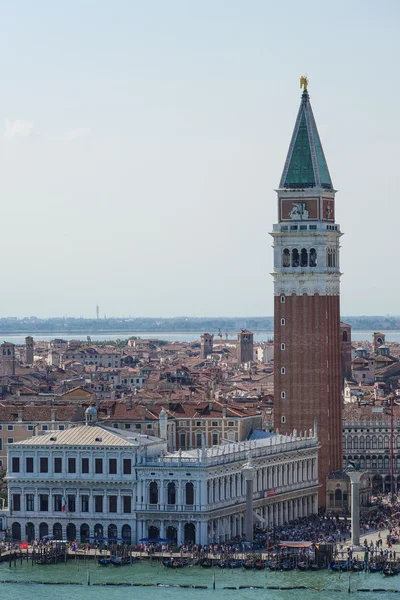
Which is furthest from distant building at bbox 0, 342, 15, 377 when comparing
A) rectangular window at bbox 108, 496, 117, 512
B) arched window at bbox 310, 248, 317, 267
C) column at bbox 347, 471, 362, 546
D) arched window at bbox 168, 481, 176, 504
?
column at bbox 347, 471, 362, 546

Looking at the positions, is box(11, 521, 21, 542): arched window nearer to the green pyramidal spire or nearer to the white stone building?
the white stone building

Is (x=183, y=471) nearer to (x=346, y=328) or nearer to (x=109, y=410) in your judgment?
(x=109, y=410)

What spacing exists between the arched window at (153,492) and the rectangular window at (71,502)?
8.68 ft

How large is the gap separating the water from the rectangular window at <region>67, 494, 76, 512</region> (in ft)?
12.3

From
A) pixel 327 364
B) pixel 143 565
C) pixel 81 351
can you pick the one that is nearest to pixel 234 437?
pixel 327 364

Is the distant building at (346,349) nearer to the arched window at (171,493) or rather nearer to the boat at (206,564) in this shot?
the arched window at (171,493)

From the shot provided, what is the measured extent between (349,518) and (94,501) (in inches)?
481

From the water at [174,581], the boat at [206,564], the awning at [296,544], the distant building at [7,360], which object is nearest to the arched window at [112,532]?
the water at [174,581]

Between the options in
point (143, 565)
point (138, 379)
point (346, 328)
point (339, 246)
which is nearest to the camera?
point (143, 565)

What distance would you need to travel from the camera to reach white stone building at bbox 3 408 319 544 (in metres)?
72.1

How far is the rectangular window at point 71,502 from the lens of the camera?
7331 centimetres

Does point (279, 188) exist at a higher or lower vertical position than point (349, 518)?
higher

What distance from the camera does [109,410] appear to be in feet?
293

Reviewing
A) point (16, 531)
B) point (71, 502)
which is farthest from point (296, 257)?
point (16, 531)
